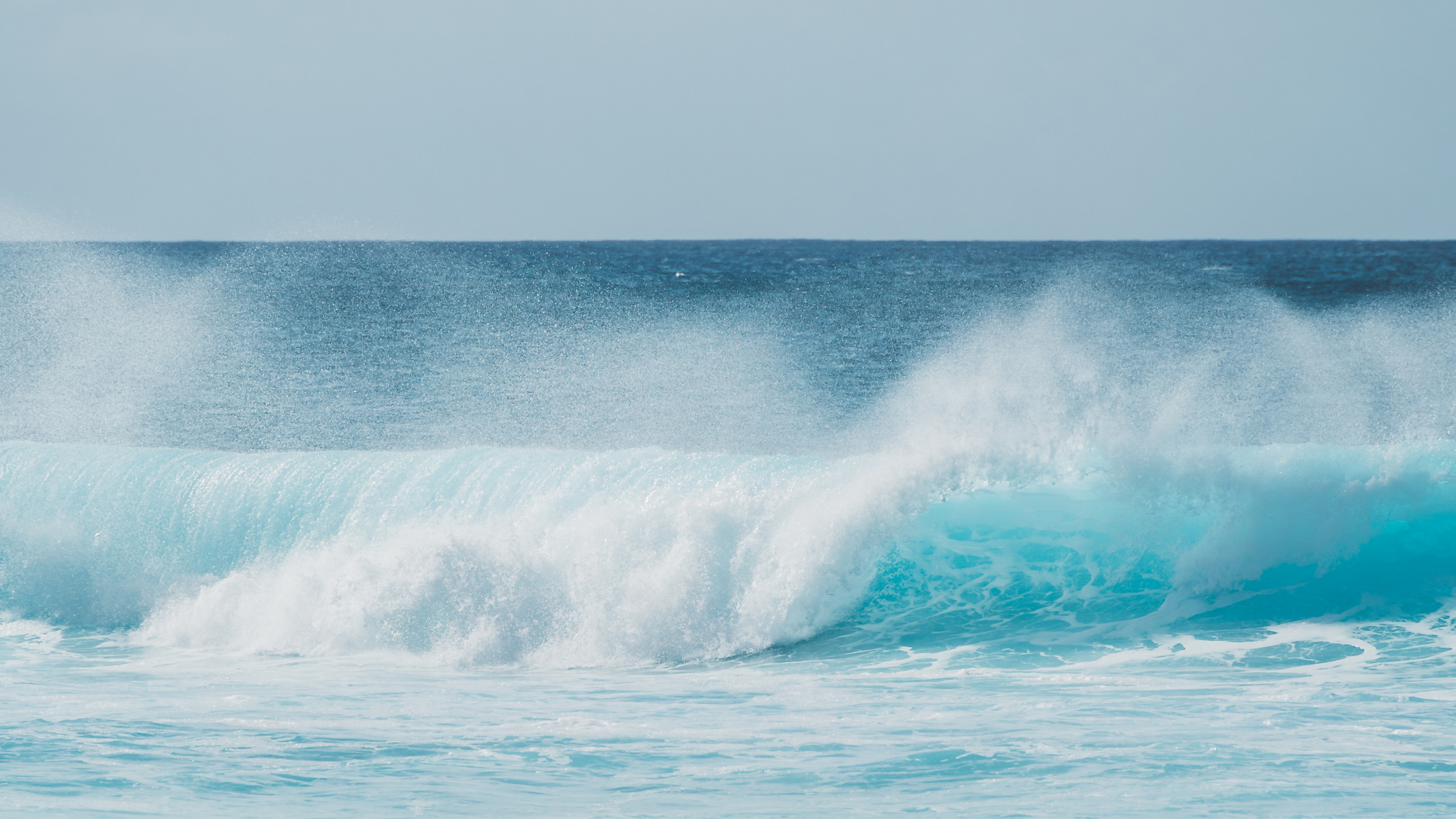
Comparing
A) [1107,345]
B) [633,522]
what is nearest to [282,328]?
[1107,345]

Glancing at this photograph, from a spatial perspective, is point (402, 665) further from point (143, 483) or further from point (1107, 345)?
point (1107, 345)

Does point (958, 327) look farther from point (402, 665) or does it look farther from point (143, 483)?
point (402, 665)

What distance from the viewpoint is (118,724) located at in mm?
7695

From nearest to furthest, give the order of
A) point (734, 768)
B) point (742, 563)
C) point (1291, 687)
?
point (734, 768) → point (1291, 687) → point (742, 563)

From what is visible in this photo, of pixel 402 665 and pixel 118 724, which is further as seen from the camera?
pixel 402 665

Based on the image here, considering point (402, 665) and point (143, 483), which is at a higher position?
point (143, 483)

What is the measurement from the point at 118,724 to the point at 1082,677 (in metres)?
6.08

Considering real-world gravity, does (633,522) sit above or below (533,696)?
above

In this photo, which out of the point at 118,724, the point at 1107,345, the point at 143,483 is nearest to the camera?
the point at 118,724

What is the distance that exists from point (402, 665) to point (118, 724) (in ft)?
7.12

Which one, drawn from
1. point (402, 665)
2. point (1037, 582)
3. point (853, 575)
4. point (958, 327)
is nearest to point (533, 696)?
point (402, 665)

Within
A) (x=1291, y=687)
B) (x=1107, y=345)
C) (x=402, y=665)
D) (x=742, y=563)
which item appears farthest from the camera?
(x=1107, y=345)

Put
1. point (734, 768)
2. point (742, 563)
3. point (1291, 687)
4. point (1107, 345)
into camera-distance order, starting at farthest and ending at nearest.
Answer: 1. point (1107, 345)
2. point (742, 563)
3. point (1291, 687)
4. point (734, 768)

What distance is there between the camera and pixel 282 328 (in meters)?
36.4
